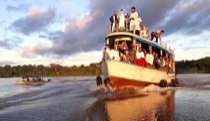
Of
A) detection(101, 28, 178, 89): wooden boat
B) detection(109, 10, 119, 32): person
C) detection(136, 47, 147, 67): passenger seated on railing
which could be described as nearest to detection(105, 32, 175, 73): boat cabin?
detection(101, 28, 178, 89): wooden boat

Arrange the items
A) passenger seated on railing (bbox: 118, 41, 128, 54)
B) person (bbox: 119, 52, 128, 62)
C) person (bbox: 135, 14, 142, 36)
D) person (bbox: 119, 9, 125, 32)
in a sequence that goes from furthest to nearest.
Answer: person (bbox: 135, 14, 142, 36) → person (bbox: 119, 9, 125, 32) → passenger seated on railing (bbox: 118, 41, 128, 54) → person (bbox: 119, 52, 128, 62)

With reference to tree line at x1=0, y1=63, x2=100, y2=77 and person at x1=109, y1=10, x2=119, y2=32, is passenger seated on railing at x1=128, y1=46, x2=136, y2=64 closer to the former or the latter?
person at x1=109, y1=10, x2=119, y2=32

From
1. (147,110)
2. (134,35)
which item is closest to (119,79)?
(134,35)

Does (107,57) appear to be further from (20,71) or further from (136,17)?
(20,71)

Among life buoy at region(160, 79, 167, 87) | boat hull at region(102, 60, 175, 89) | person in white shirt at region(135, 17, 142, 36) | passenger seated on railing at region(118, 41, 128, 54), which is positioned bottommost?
life buoy at region(160, 79, 167, 87)

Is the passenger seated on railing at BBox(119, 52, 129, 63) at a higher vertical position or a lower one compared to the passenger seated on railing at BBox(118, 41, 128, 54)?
lower

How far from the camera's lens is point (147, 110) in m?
10.4

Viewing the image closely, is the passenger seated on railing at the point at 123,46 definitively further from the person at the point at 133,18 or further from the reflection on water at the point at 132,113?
the reflection on water at the point at 132,113

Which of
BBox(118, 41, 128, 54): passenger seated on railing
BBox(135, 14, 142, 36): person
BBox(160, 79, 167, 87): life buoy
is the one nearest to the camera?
BBox(118, 41, 128, 54): passenger seated on railing

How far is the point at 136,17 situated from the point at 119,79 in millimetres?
4599

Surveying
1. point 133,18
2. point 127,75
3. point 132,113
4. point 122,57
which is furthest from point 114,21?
point 132,113

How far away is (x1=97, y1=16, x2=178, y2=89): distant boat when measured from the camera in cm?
1728

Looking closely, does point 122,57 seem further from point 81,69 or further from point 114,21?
point 81,69

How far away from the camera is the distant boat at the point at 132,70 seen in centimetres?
1728
